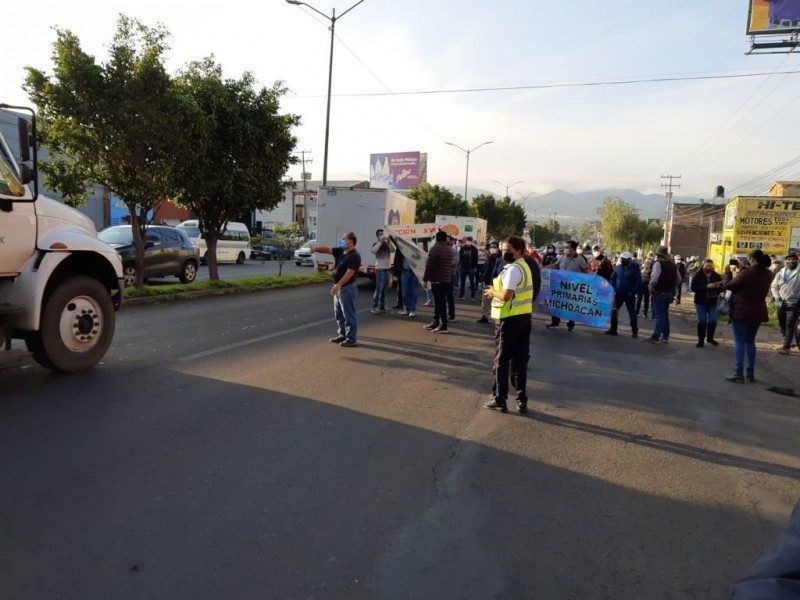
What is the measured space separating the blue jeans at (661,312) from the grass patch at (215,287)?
409 inches

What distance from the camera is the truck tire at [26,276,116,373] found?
20.6ft

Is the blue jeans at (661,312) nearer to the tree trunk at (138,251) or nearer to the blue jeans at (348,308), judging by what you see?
the blue jeans at (348,308)

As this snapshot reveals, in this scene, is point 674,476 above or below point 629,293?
below

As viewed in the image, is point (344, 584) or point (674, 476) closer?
point (344, 584)

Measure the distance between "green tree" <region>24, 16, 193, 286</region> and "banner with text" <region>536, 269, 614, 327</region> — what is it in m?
8.71

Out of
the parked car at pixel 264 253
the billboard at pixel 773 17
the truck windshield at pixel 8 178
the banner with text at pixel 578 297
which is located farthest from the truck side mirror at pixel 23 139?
the parked car at pixel 264 253

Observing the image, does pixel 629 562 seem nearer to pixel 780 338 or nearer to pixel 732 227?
pixel 780 338

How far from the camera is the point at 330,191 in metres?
17.9

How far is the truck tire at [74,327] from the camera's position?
6.29 metres

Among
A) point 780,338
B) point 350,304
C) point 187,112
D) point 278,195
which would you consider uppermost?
point 187,112

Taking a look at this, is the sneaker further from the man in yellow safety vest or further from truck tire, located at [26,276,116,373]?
truck tire, located at [26,276,116,373]

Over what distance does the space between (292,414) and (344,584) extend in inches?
108

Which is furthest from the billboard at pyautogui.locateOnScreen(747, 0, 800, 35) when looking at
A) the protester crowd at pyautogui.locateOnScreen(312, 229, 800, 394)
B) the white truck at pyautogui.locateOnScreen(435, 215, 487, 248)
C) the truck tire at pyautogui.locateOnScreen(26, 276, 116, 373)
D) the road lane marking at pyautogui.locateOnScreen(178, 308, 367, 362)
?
the truck tire at pyautogui.locateOnScreen(26, 276, 116, 373)

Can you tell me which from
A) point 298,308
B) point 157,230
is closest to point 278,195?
point 157,230
